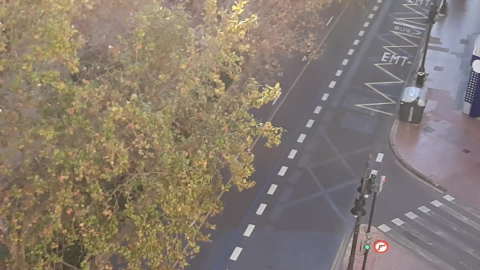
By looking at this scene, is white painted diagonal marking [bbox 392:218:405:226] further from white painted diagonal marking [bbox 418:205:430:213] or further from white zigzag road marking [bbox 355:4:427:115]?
white zigzag road marking [bbox 355:4:427:115]

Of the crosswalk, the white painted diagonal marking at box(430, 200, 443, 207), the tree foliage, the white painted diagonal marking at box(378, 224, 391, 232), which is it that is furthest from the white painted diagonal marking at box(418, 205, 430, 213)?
the tree foliage

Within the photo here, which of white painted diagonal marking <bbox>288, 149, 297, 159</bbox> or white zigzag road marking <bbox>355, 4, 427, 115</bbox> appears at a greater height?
white zigzag road marking <bbox>355, 4, 427, 115</bbox>

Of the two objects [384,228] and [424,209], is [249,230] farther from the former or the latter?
[424,209]

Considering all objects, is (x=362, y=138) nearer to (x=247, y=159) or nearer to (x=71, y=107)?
(x=247, y=159)

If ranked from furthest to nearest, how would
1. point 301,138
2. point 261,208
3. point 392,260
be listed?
point 301,138 → point 261,208 → point 392,260

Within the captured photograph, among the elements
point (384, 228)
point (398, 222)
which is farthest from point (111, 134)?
point (398, 222)

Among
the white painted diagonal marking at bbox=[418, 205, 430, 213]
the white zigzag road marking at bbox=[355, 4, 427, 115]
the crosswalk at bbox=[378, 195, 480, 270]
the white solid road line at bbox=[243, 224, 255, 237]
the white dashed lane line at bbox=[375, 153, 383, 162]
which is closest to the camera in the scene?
the crosswalk at bbox=[378, 195, 480, 270]

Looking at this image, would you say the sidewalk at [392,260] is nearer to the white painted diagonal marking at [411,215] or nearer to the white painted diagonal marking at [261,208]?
the white painted diagonal marking at [411,215]
